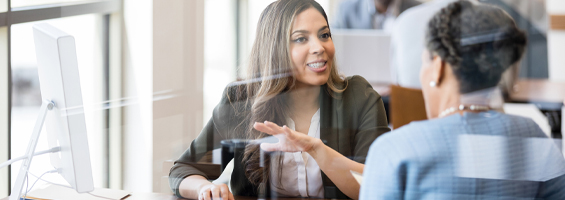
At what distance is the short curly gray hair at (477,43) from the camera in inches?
34.8

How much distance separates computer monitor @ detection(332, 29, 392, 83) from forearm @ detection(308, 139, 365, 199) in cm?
20

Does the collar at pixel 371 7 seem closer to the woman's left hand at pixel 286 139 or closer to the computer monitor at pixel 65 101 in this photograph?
the woman's left hand at pixel 286 139

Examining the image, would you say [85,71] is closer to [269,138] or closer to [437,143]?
[269,138]

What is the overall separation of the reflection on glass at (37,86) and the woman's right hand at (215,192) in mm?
387

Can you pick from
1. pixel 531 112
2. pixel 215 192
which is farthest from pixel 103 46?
pixel 531 112

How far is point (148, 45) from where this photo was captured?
137 centimetres

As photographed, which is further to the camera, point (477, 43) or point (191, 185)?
point (191, 185)

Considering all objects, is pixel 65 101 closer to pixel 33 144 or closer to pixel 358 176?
pixel 33 144

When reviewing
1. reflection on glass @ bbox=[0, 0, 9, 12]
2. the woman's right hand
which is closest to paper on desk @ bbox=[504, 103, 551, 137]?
the woman's right hand

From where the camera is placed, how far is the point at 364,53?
101 centimetres

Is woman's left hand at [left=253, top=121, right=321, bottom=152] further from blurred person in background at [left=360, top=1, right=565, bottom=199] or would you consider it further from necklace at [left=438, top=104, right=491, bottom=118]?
necklace at [left=438, top=104, right=491, bottom=118]

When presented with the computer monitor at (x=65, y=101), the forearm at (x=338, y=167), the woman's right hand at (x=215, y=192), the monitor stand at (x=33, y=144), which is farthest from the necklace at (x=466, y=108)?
the monitor stand at (x=33, y=144)

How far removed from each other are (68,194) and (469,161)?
1.23m

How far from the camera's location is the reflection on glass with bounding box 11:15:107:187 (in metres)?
1.45
